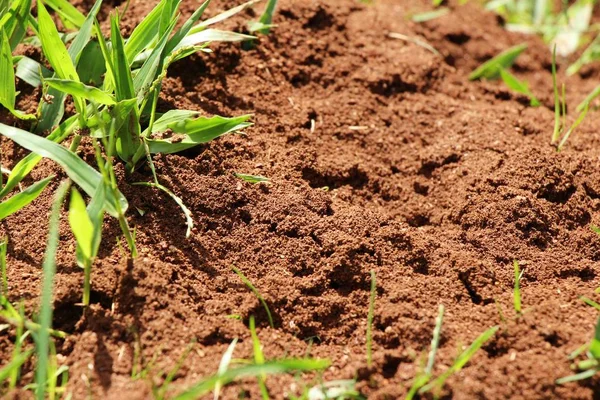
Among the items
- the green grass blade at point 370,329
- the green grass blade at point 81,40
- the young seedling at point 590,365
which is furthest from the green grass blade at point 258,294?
the green grass blade at point 81,40

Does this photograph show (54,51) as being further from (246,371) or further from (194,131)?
(246,371)

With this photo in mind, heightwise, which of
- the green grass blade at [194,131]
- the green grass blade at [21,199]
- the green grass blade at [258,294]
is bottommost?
the green grass blade at [258,294]

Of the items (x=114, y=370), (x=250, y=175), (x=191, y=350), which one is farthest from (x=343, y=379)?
(x=250, y=175)

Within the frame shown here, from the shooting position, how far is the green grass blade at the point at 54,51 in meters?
2.14

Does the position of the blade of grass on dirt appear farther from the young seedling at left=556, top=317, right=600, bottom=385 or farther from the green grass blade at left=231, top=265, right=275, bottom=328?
the young seedling at left=556, top=317, right=600, bottom=385

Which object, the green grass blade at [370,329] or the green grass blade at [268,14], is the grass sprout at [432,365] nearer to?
the green grass blade at [370,329]

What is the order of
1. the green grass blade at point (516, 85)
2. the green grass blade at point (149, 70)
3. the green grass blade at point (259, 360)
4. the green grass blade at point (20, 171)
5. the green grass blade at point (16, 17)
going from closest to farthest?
the green grass blade at point (259, 360)
the green grass blade at point (20, 171)
the green grass blade at point (149, 70)
the green grass blade at point (16, 17)
the green grass blade at point (516, 85)

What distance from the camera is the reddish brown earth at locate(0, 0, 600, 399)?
1808 mm

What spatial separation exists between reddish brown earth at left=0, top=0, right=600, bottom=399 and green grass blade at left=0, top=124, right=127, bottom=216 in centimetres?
20

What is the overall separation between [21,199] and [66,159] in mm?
175

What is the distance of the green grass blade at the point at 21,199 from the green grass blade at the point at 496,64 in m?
1.91

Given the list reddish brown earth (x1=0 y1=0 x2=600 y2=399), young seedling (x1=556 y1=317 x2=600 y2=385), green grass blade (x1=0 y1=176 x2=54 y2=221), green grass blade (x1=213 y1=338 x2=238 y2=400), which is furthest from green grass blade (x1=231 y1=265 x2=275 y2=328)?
young seedling (x1=556 y1=317 x2=600 y2=385)

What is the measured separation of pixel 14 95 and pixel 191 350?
1068 mm

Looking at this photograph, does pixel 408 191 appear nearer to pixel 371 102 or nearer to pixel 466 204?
pixel 466 204
